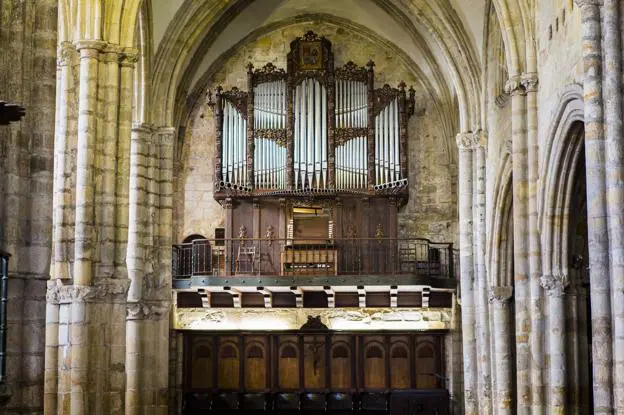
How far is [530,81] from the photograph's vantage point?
20688 mm

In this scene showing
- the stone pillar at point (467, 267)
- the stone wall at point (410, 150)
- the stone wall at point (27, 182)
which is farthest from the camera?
the stone wall at point (410, 150)

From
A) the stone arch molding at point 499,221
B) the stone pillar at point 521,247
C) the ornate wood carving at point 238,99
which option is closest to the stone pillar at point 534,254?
the stone pillar at point 521,247

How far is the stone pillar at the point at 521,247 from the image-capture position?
2039 centimetres

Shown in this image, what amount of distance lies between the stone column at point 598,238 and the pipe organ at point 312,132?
49.2ft

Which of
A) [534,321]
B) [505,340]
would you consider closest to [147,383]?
[505,340]

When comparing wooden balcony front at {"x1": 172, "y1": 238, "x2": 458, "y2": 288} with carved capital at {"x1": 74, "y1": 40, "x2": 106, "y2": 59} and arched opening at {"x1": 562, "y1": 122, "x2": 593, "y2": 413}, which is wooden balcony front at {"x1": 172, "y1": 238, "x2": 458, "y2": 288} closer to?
carved capital at {"x1": 74, "y1": 40, "x2": 106, "y2": 59}

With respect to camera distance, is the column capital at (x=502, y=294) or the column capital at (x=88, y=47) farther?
the column capital at (x=502, y=294)

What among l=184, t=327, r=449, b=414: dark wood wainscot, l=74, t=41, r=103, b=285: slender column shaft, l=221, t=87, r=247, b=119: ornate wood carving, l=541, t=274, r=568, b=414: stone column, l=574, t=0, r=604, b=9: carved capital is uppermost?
l=221, t=87, r=247, b=119: ornate wood carving

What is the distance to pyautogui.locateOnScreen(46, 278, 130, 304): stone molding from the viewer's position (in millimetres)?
20531

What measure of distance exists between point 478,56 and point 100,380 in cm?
1174

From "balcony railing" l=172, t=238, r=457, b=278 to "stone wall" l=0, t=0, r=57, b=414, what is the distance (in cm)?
1541

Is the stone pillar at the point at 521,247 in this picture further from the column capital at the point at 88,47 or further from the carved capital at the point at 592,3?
the column capital at the point at 88,47

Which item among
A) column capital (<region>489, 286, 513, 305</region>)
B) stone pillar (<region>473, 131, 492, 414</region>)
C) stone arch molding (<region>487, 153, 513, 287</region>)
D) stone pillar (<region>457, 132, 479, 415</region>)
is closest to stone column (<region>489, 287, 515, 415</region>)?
column capital (<region>489, 286, 513, 305</region>)

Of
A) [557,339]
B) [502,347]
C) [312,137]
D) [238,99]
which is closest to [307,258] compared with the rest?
[312,137]
